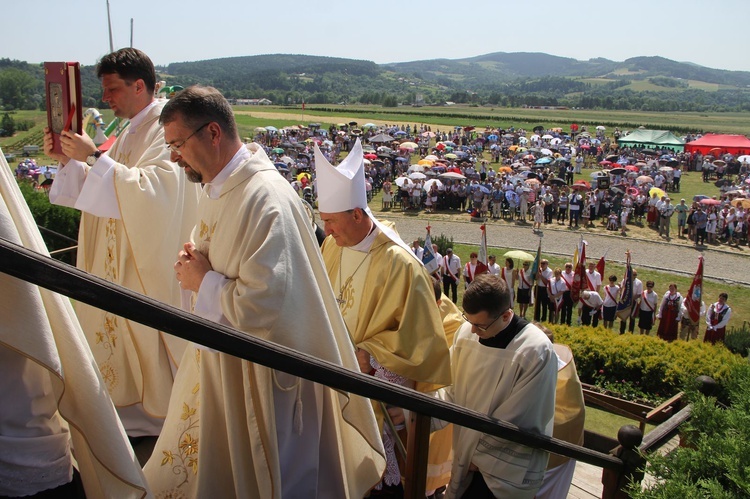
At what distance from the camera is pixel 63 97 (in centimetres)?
310

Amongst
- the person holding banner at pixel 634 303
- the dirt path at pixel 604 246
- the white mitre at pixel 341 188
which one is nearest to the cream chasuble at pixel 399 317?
the white mitre at pixel 341 188

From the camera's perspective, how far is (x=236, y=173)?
2.60 meters

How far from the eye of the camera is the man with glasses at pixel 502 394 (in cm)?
311

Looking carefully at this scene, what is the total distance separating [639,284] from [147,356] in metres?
12.3

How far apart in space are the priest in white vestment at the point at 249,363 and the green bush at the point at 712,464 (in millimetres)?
1033

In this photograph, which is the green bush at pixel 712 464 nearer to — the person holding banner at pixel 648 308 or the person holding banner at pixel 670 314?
the person holding banner at pixel 670 314

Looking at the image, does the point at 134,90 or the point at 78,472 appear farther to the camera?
the point at 134,90

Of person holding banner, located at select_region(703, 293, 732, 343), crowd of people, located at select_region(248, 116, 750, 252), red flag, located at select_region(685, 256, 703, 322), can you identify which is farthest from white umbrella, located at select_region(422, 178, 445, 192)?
person holding banner, located at select_region(703, 293, 732, 343)

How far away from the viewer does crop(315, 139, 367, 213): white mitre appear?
3451 mm

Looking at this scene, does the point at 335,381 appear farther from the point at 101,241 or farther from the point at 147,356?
the point at 101,241

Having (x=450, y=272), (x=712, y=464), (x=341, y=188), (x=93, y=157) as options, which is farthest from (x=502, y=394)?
(x=450, y=272)

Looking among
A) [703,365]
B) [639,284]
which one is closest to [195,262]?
[703,365]

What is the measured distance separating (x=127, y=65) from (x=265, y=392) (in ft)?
7.55

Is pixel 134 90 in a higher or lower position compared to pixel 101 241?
higher
